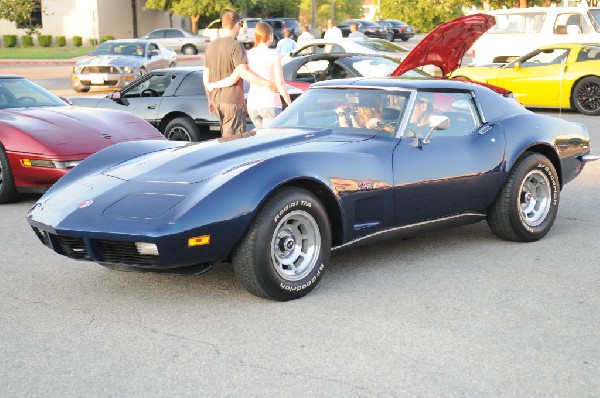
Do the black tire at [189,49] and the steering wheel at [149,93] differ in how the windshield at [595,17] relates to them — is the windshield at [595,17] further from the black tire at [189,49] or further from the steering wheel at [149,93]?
the black tire at [189,49]

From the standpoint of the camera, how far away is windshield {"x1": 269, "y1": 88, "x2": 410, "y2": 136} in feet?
21.5

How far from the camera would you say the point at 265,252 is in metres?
5.39

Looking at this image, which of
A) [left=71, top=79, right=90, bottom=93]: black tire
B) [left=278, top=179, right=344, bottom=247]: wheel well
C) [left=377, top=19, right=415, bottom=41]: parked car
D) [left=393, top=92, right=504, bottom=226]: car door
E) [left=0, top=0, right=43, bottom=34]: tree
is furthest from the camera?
[left=377, top=19, right=415, bottom=41]: parked car

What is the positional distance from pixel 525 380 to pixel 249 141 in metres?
2.74

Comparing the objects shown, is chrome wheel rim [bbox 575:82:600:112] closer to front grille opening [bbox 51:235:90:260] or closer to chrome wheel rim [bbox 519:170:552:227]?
chrome wheel rim [bbox 519:170:552:227]

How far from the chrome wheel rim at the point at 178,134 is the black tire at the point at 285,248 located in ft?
21.9

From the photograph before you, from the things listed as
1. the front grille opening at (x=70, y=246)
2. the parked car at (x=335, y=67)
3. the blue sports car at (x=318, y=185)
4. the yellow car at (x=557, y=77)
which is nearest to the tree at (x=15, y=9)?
the yellow car at (x=557, y=77)

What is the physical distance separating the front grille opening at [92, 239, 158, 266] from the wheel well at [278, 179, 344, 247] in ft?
3.36

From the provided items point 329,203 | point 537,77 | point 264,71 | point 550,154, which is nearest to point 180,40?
point 537,77

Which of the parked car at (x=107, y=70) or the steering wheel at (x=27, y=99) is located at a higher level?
the steering wheel at (x=27, y=99)

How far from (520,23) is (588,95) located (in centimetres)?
692

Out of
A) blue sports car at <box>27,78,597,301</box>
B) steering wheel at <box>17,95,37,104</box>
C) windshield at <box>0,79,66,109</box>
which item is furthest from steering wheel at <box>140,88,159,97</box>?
blue sports car at <box>27,78,597,301</box>

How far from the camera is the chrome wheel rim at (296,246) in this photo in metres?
5.59

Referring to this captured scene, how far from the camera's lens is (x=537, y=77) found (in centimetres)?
1767
